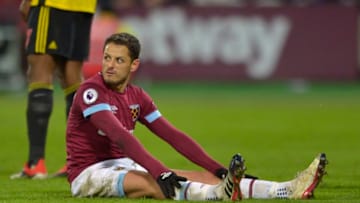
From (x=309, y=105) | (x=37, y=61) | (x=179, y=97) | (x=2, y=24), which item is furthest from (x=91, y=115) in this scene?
(x=2, y=24)

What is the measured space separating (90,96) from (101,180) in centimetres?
52

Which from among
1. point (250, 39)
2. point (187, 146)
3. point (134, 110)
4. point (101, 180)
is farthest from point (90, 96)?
point (250, 39)

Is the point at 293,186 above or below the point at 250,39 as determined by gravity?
below

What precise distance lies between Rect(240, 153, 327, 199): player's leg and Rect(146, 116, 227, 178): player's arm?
28cm

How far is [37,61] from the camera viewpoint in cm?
897

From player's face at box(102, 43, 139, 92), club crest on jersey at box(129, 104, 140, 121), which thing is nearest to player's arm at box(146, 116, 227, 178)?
club crest on jersey at box(129, 104, 140, 121)

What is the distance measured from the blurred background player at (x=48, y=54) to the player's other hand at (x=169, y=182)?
2418 millimetres

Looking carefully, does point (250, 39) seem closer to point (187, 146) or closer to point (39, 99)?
point (39, 99)

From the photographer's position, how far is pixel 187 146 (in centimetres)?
713

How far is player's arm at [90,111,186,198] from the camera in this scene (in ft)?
21.3

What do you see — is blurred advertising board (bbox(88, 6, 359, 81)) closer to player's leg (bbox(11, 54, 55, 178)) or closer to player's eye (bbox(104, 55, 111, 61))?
player's leg (bbox(11, 54, 55, 178))

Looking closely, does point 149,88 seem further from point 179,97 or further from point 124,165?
point 124,165

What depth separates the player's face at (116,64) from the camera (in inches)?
270

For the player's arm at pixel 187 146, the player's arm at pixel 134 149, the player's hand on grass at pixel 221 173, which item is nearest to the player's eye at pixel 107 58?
the player's arm at pixel 134 149
